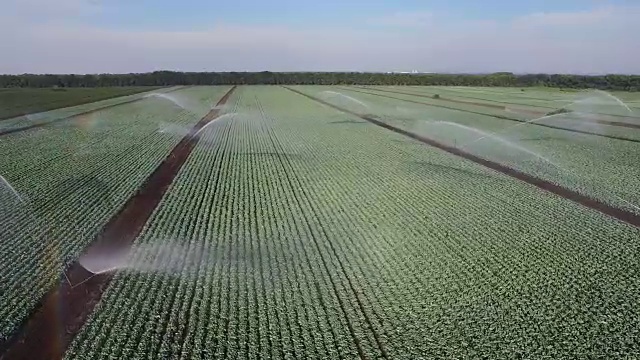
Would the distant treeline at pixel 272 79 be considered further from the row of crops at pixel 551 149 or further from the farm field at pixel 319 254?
the farm field at pixel 319 254

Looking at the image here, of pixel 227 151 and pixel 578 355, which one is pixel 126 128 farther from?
pixel 578 355

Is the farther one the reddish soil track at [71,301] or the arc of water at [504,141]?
the arc of water at [504,141]

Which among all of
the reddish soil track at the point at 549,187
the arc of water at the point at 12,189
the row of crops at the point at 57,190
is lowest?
the reddish soil track at the point at 549,187

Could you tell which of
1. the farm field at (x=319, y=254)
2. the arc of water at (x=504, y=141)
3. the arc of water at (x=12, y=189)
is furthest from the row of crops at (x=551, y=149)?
the arc of water at (x=12, y=189)

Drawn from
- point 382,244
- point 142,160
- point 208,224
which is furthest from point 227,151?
point 382,244

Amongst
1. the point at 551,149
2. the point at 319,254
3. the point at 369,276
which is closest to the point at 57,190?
the point at 319,254

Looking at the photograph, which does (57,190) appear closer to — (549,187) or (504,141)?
(549,187)
